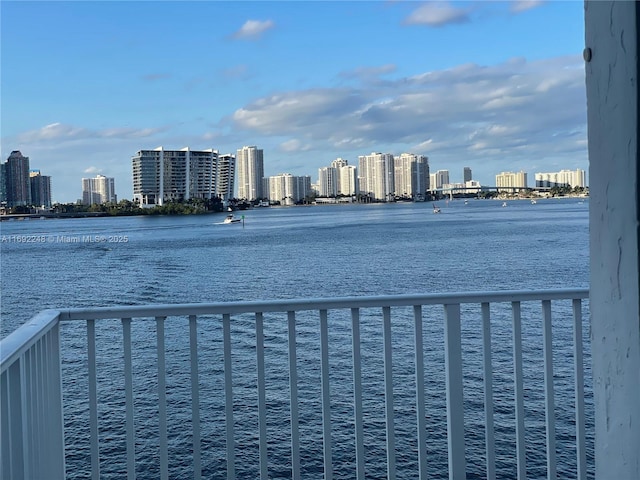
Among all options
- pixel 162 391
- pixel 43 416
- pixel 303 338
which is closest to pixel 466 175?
pixel 303 338

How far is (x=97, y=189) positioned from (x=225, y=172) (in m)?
16.4

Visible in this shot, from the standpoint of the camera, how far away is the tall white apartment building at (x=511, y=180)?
6972 centimetres

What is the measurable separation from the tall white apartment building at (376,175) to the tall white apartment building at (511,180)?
12358 millimetres

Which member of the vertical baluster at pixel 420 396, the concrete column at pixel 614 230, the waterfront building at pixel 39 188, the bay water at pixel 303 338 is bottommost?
the bay water at pixel 303 338

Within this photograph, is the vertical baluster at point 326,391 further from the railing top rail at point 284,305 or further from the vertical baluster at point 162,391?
the vertical baluster at point 162,391

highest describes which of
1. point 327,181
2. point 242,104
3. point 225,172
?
point 242,104

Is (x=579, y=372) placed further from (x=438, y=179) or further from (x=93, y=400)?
(x=438, y=179)

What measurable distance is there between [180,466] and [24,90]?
1380 inches

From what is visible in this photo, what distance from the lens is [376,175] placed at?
76.1 metres

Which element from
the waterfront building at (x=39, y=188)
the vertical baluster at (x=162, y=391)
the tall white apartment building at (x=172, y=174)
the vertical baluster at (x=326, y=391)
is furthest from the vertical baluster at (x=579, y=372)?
the tall white apartment building at (x=172, y=174)

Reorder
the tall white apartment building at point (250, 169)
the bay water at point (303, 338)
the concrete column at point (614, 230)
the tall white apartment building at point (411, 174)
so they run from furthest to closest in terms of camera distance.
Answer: the tall white apartment building at point (250, 169), the tall white apartment building at point (411, 174), the bay water at point (303, 338), the concrete column at point (614, 230)

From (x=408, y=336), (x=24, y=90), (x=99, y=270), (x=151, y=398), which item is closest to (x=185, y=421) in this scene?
(x=151, y=398)

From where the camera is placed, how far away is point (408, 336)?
410 inches

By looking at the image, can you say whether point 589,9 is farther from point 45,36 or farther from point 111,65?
point 111,65
